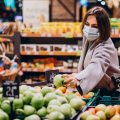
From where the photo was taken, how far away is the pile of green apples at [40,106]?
284cm

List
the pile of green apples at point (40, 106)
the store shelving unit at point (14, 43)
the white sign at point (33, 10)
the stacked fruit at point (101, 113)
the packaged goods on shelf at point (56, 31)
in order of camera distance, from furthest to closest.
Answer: the white sign at point (33, 10) < the store shelving unit at point (14, 43) < the packaged goods on shelf at point (56, 31) < the stacked fruit at point (101, 113) < the pile of green apples at point (40, 106)

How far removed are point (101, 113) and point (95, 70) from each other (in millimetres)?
847

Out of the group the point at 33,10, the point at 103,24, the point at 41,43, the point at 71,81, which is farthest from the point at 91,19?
the point at 33,10

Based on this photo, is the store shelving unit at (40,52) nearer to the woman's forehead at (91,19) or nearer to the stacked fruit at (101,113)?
the woman's forehead at (91,19)

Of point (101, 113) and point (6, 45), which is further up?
point (101, 113)

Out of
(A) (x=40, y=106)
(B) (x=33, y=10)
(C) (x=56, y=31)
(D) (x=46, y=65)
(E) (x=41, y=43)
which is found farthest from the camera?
(B) (x=33, y=10)

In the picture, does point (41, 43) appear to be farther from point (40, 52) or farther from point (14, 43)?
point (14, 43)

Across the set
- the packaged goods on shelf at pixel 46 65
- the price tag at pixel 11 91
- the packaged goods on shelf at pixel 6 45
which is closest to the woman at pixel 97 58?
the price tag at pixel 11 91

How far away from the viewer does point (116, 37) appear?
8.04m

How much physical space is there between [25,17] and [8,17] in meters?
4.56

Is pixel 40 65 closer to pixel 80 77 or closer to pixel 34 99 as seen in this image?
pixel 80 77

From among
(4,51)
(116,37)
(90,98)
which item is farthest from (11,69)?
(90,98)

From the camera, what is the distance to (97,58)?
3.96 m

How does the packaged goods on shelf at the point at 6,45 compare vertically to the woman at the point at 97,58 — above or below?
below
